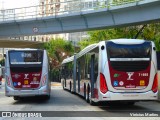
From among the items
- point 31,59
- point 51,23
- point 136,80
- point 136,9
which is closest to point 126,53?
point 136,80

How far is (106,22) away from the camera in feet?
107

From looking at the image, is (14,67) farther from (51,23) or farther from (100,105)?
(51,23)

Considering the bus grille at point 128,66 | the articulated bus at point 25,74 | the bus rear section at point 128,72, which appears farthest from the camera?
the articulated bus at point 25,74

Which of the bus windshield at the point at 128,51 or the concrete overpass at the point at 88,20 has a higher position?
the concrete overpass at the point at 88,20

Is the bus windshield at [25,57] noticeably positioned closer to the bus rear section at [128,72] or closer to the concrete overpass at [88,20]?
the bus rear section at [128,72]

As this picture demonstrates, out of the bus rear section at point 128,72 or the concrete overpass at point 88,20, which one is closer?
the bus rear section at point 128,72

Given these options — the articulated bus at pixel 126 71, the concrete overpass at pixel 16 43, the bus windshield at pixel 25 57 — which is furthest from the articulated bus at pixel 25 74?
the concrete overpass at pixel 16 43

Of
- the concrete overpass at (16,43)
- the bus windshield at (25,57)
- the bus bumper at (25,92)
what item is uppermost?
the concrete overpass at (16,43)

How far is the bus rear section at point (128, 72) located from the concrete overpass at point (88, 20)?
10.2 metres

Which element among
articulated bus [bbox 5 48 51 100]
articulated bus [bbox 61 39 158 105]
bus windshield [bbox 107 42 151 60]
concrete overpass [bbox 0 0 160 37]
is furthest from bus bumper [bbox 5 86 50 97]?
concrete overpass [bbox 0 0 160 37]

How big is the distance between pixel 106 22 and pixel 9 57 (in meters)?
12.8

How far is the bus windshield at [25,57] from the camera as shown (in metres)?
21.5

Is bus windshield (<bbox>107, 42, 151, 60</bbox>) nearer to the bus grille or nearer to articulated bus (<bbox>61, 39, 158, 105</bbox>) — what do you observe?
articulated bus (<bbox>61, 39, 158, 105</bbox>)

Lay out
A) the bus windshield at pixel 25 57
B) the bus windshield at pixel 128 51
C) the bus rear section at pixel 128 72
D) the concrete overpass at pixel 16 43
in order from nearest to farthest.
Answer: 1. the bus rear section at pixel 128 72
2. the bus windshield at pixel 128 51
3. the bus windshield at pixel 25 57
4. the concrete overpass at pixel 16 43
